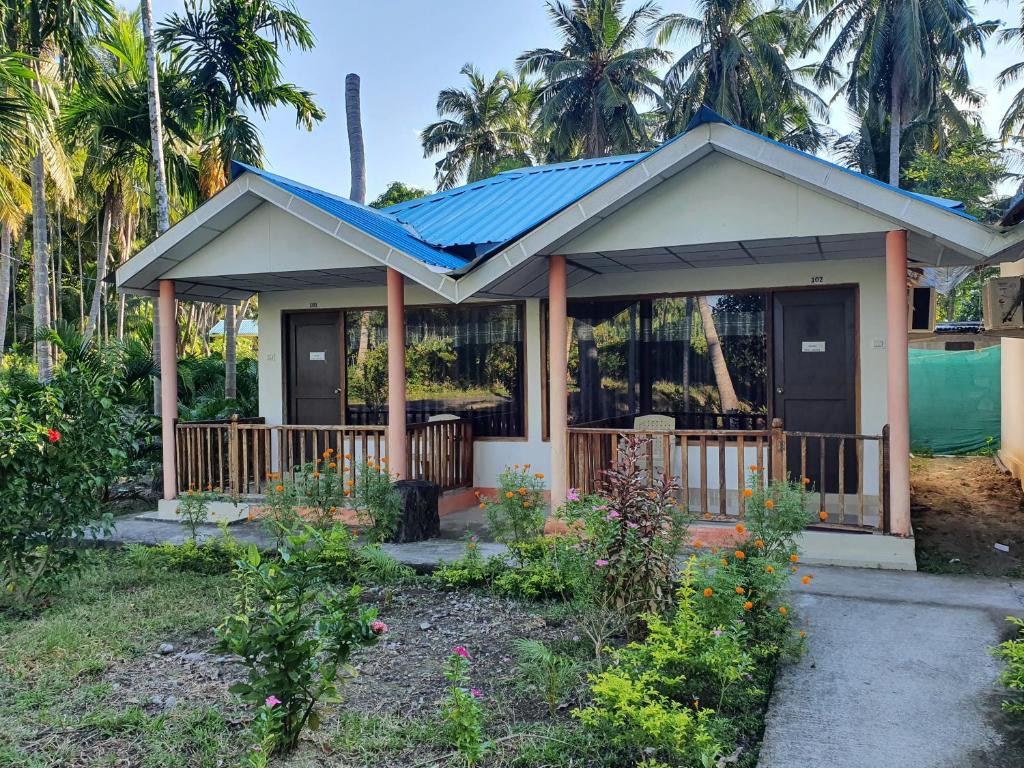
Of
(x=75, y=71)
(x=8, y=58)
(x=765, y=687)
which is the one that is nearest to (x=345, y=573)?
(x=765, y=687)

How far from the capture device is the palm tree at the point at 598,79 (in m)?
29.3

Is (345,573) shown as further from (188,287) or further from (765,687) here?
(188,287)

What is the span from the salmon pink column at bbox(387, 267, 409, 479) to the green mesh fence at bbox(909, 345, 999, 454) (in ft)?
35.2

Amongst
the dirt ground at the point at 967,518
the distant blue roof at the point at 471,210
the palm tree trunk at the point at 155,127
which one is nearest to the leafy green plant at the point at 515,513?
the distant blue roof at the point at 471,210

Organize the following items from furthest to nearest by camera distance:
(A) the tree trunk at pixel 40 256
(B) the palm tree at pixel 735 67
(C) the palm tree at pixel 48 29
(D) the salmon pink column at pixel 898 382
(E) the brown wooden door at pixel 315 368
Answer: (B) the palm tree at pixel 735 67
(A) the tree trunk at pixel 40 256
(C) the palm tree at pixel 48 29
(E) the brown wooden door at pixel 315 368
(D) the salmon pink column at pixel 898 382

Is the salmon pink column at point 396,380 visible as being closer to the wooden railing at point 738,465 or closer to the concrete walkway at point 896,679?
the wooden railing at point 738,465

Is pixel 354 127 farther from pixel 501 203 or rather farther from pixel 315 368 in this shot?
pixel 315 368

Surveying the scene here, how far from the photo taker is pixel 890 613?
495 centimetres

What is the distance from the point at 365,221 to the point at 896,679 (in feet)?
19.8

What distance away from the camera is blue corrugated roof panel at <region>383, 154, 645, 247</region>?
8.84 metres

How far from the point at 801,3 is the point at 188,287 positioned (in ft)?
97.7

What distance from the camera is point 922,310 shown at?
8.16 metres

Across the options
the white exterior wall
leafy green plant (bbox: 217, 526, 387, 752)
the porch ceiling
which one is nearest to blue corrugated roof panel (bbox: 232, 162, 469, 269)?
the porch ceiling

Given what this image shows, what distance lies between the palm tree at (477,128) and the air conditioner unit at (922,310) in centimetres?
2860
